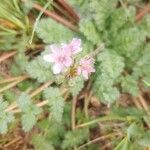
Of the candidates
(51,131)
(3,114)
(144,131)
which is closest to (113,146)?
(144,131)

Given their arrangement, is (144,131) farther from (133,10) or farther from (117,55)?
(133,10)

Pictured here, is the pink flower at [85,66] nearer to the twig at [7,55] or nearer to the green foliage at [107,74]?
the green foliage at [107,74]

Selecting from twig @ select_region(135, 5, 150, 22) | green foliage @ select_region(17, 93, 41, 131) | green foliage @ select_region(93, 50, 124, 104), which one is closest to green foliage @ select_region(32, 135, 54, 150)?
green foliage @ select_region(17, 93, 41, 131)

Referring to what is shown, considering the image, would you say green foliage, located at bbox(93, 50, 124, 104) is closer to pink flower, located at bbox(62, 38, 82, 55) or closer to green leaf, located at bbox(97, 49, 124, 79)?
A: green leaf, located at bbox(97, 49, 124, 79)

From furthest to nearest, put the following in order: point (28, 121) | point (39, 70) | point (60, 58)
→ point (39, 70)
point (28, 121)
point (60, 58)

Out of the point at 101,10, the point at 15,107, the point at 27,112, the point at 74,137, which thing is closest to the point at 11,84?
the point at 15,107

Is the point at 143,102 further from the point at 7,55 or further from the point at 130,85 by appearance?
the point at 7,55
